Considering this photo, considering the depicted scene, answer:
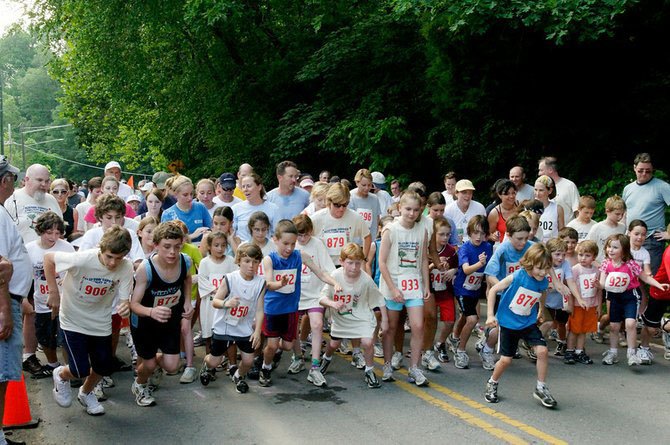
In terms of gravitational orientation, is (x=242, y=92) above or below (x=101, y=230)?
above

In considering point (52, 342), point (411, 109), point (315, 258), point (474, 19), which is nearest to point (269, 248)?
point (315, 258)

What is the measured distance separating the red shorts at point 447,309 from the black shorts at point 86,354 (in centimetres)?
392

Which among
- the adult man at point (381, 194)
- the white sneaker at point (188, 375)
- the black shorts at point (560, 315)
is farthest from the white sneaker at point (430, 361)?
the adult man at point (381, 194)

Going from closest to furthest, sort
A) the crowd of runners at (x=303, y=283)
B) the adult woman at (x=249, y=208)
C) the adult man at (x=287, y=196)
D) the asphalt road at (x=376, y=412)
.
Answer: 1. the asphalt road at (x=376, y=412)
2. the crowd of runners at (x=303, y=283)
3. the adult woman at (x=249, y=208)
4. the adult man at (x=287, y=196)

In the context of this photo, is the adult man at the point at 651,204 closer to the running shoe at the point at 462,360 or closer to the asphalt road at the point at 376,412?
the asphalt road at the point at 376,412

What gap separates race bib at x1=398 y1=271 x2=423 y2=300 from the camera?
797 centimetres

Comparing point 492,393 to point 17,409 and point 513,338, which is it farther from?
point 17,409

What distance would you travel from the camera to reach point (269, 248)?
28.6 ft

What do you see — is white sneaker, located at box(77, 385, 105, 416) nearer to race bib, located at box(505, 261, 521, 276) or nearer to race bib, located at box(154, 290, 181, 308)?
race bib, located at box(154, 290, 181, 308)

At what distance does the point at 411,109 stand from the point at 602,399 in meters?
13.1

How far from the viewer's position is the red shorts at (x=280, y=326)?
803 centimetres

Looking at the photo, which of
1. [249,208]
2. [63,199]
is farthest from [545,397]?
[63,199]

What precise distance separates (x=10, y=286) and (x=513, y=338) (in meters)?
4.50

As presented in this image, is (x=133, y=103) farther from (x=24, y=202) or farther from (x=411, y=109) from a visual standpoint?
(x=24, y=202)
